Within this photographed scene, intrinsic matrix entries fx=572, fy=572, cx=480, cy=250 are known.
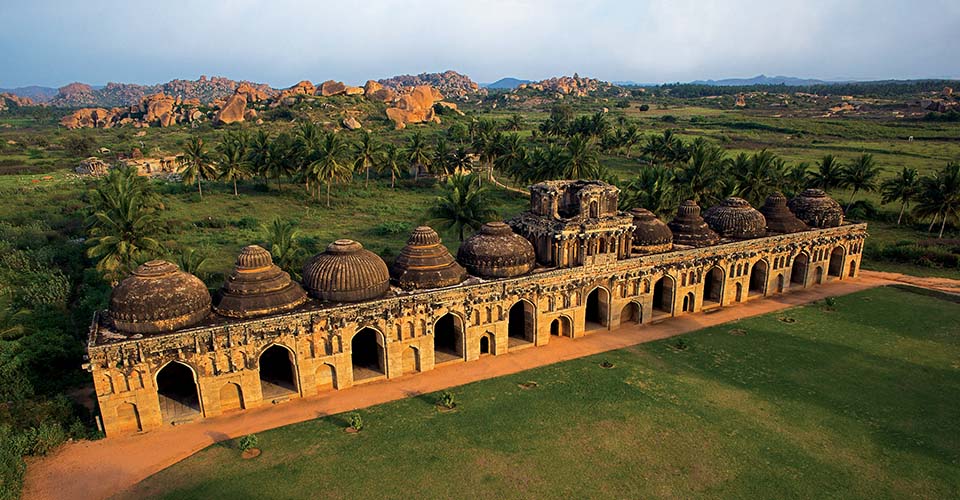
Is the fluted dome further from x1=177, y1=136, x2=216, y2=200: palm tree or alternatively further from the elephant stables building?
x1=177, y1=136, x2=216, y2=200: palm tree

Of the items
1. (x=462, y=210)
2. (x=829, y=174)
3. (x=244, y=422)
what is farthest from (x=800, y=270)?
(x=244, y=422)

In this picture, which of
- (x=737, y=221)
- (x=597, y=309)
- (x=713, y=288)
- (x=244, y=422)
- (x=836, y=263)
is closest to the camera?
(x=244, y=422)

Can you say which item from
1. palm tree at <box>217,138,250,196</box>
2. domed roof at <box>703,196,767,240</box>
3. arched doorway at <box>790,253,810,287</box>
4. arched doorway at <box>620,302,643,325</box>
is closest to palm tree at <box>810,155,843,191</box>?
arched doorway at <box>790,253,810,287</box>

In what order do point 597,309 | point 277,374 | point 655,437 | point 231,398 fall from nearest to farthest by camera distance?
point 655,437 < point 231,398 < point 277,374 < point 597,309

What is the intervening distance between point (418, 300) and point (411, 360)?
139 inches

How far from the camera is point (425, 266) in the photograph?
3119cm

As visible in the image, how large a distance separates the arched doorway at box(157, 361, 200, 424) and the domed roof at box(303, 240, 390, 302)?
22.9 ft

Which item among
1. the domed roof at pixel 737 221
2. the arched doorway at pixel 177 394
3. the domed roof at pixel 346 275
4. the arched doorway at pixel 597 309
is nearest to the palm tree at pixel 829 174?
the domed roof at pixel 737 221

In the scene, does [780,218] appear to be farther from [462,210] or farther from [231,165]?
[231,165]

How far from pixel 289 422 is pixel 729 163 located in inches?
2084

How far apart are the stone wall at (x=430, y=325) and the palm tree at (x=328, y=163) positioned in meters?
36.1

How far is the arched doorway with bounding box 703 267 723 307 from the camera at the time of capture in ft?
133

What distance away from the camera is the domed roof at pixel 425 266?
3075 cm

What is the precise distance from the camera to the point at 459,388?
94.9 feet
